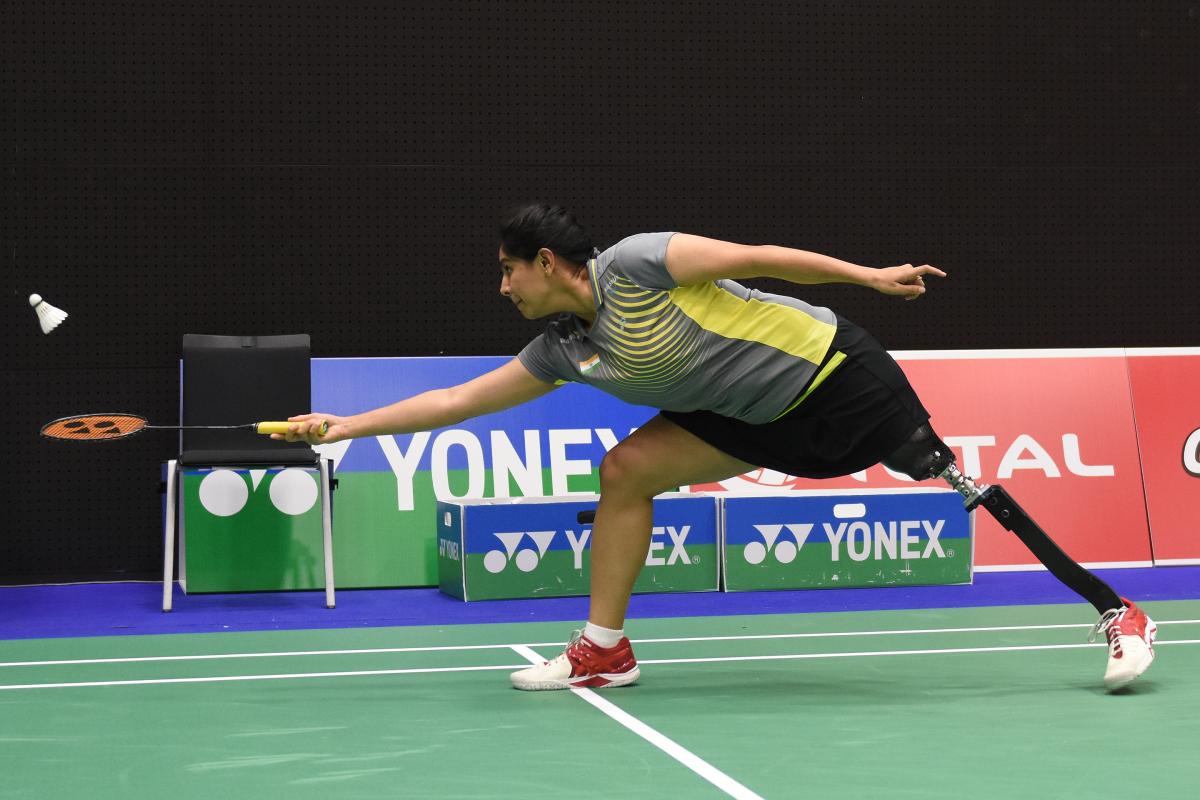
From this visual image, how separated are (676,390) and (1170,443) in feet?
13.5

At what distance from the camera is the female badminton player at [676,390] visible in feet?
12.4

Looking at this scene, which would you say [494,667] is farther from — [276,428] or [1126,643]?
[1126,643]

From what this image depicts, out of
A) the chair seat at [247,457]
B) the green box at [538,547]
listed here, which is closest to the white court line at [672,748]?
the green box at [538,547]

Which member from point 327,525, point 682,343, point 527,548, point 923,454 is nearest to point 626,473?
point 682,343

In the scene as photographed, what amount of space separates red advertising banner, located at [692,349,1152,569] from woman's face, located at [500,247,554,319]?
9.94 feet

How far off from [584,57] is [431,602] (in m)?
2.77

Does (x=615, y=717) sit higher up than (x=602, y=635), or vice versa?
(x=602, y=635)

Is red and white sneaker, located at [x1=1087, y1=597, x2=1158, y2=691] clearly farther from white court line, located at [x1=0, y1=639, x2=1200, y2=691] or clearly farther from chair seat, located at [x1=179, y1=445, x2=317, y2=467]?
chair seat, located at [x1=179, y1=445, x2=317, y2=467]

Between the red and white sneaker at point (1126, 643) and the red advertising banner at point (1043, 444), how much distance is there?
2.89 m

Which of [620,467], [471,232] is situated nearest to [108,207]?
[471,232]

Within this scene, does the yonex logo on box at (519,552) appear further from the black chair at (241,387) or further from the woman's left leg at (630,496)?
the woman's left leg at (630,496)

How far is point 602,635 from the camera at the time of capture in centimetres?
397

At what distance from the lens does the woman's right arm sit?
3.91 m

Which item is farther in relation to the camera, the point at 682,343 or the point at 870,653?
the point at 870,653
